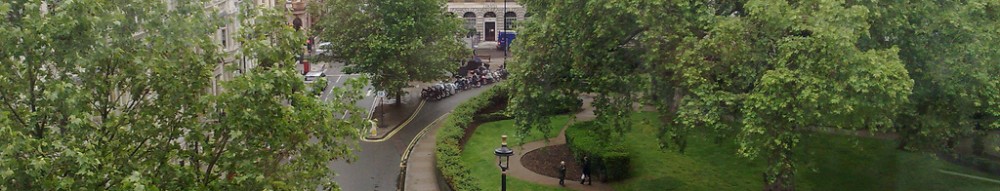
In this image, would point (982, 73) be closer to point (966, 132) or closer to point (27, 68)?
point (966, 132)

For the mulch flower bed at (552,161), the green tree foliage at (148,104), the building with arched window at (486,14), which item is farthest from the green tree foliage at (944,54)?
the building with arched window at (486,14)

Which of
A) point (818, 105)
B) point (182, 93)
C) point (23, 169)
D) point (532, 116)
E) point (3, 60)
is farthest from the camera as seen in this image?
point (532, 116)

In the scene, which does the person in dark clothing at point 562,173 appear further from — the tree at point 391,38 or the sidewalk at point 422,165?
the tree at point 391,38

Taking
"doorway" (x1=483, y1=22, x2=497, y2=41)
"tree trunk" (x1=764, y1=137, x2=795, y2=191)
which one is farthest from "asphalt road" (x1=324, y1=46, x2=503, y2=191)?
"doorway" (x1=483, y1=22, x2=497, y2=41)

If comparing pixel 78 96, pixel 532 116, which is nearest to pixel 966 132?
pixel 532 116

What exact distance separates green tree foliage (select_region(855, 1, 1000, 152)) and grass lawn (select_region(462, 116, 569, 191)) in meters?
11.3

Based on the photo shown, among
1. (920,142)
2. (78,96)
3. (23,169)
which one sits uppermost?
(78,96)

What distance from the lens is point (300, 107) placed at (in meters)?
15.8

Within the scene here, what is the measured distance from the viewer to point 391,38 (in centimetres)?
4609

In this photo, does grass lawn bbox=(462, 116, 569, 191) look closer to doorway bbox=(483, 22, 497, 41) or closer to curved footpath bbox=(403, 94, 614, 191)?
curved footpath bbox=(403, 94, 614, 191)

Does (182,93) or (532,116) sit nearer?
(182,93)

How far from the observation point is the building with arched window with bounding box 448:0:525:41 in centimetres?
8275

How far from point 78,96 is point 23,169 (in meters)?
1.35

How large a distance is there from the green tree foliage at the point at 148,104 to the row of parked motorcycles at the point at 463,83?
35.2m
